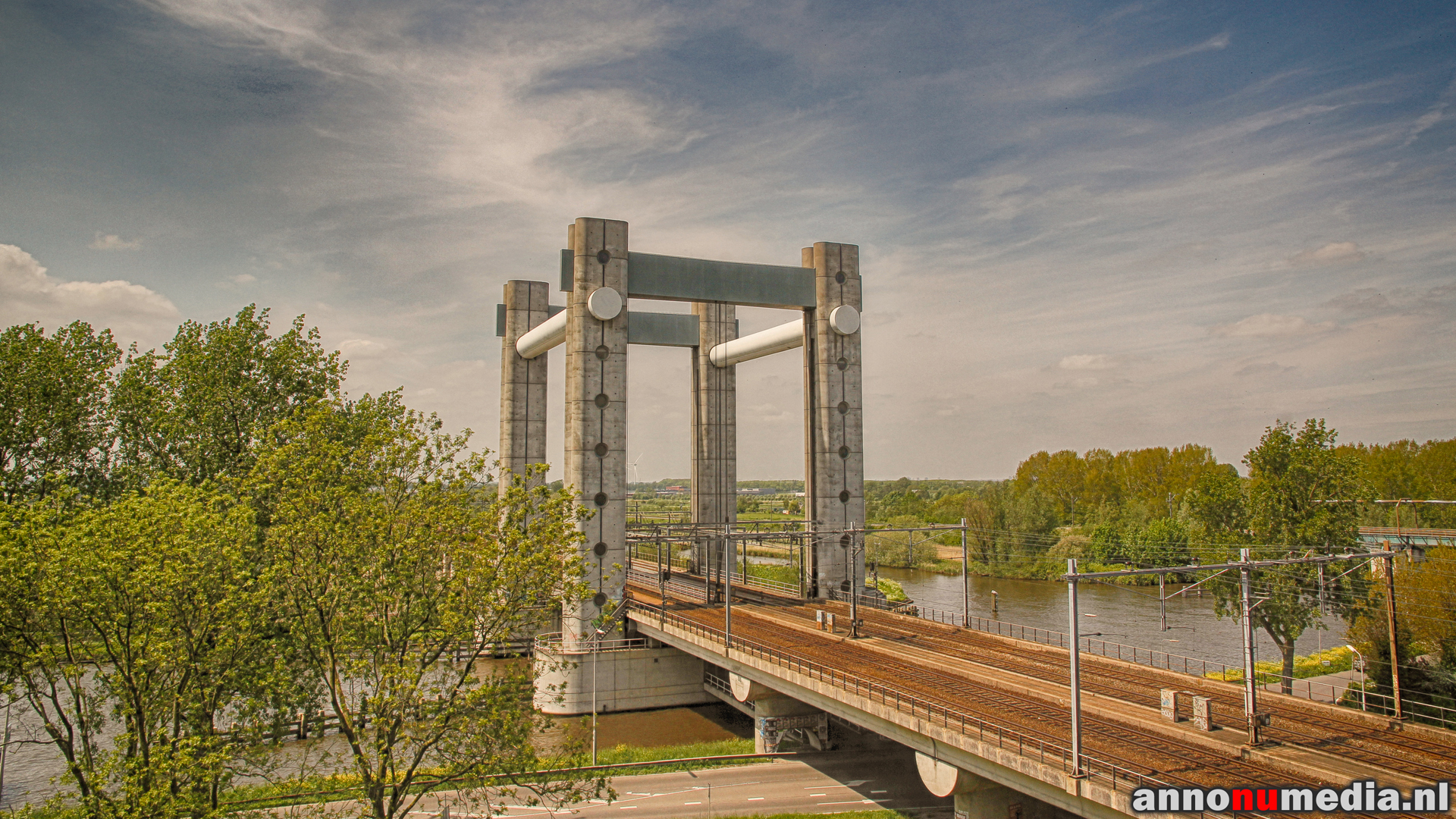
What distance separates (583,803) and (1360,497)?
121 feet

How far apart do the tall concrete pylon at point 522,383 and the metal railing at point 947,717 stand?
31.2m

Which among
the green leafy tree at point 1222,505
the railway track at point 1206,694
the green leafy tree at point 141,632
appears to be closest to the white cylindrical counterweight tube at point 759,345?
the railway track at point 1206,694

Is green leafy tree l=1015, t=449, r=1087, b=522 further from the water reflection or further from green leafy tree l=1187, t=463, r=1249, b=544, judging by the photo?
green leafy tree l=1187, t=463, r=1249, b=544

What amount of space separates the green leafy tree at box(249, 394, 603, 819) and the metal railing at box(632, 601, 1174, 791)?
860 cm

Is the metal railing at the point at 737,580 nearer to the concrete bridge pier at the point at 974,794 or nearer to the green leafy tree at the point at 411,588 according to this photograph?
the concrete bridge pier at the point at 974,794

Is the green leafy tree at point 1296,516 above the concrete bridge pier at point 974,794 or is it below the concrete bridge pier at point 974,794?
above

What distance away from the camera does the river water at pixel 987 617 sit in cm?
3416

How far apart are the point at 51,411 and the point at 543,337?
2551 centimetres

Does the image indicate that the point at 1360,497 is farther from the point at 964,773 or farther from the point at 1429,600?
the point at 964,773

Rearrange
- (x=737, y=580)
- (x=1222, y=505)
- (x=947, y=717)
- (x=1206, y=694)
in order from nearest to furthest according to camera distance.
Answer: (x=947, y=717) < (x=1206, y=694) < (x=1222, y=505) < (x=737, y=580)

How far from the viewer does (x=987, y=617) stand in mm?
64500

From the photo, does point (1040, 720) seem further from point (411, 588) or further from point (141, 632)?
point (141, 632)

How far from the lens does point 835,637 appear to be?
34.3 m

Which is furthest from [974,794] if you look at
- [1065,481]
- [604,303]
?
[1065,481]
